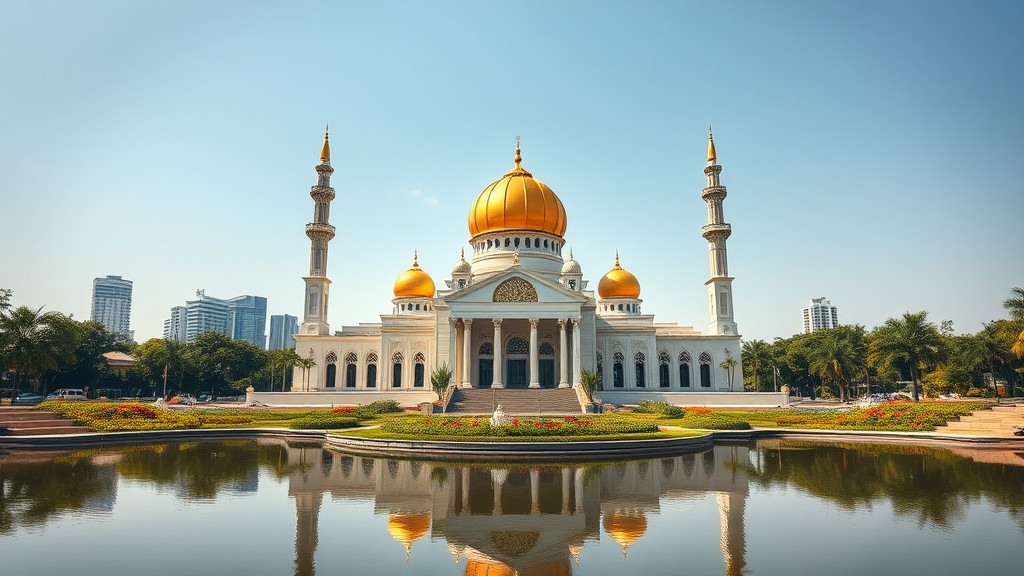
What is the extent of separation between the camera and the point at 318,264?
5772cm

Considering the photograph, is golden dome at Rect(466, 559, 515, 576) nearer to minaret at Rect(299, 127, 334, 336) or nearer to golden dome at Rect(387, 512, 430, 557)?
golden dome at Rect(387, 512, 430, 557)

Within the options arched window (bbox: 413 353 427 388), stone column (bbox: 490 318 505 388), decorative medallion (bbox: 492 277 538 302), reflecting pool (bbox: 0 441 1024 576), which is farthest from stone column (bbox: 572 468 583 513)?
arched window (bbox: 413 353 427 388)

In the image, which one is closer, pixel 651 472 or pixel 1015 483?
pixel 1015 483

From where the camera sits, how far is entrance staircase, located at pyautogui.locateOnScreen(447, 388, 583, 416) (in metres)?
41.5

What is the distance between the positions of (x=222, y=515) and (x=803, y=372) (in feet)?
250

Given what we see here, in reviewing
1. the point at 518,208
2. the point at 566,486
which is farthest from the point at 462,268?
the point at 566,486

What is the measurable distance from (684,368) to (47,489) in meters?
49.0

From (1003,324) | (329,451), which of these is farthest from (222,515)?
(1003,324)

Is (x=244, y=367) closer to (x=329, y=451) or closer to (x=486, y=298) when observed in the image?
(x=486, y=298)

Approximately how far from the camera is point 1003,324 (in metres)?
57.3

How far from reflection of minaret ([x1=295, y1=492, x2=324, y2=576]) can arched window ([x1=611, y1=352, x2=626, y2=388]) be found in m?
42.1

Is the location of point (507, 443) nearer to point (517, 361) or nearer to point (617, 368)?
point (517, 361)

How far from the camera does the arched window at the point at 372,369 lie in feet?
185

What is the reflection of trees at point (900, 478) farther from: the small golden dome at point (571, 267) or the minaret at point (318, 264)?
the minaret at point (318, 264)
